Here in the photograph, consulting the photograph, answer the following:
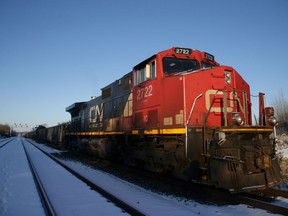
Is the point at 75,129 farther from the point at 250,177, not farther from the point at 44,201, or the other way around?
the point at 250,177

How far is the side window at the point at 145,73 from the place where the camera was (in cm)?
864

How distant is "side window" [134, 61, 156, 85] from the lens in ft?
28.3

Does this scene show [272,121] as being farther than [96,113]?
No

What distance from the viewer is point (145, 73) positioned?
9062 millimetres

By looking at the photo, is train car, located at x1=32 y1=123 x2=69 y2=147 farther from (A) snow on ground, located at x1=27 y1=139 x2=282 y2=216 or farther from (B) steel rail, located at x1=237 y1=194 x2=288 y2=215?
(B) steel rail, located at x1=237 y1=194 x2=288 y2=215

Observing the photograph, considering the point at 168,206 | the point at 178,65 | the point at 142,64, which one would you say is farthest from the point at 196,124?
the point at 142,64

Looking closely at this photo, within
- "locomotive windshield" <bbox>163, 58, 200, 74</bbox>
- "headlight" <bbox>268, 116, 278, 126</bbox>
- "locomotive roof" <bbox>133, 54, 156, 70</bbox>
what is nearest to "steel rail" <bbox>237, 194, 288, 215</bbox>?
"headlight" <bbox>268, 116, 278, 126</bbox>

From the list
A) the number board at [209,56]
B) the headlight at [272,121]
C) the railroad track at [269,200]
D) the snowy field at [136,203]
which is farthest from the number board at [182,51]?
the railroad track at [269,200]

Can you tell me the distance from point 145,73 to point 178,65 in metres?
1.19

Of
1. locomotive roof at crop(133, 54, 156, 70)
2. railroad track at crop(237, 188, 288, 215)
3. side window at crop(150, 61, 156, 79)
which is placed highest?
locomotive roof at crop(133, 54, 156, 70)

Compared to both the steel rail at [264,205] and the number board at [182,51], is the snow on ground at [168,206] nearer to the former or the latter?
the steel rail at [264,205]

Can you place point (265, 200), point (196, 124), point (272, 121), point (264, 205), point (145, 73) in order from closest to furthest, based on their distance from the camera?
point (264, 205), point (265, 200), point (272, 121), point (196, 124), point (145, 73)

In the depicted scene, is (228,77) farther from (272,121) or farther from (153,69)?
(153,69)

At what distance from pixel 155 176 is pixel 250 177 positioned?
12.4 feet
